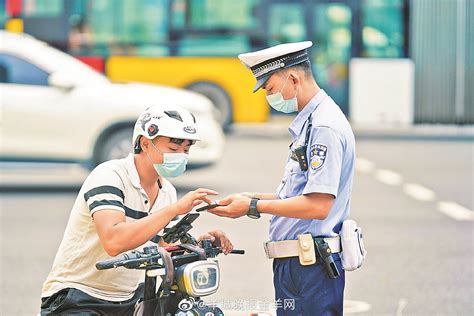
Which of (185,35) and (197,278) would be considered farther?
(185,35)

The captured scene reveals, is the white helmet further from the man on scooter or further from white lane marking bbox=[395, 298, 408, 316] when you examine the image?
white lane marking bbox=[395, 298, 408, 316]

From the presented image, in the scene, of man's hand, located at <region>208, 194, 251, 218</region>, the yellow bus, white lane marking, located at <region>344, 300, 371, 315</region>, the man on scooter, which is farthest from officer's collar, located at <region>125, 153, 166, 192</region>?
the yellow bus

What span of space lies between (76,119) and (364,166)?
17.3 feet

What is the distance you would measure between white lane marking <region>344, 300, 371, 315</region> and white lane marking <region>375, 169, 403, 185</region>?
Answer: 25.4ft

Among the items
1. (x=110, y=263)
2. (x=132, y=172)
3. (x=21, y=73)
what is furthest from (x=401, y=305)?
(x=21, y=73)

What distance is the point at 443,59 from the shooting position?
25.5 metres

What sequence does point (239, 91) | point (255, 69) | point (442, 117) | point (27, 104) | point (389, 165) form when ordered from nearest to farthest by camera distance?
point (255, 69) < point (27, 104) < point (389, 165) < point (239, 91) < point (442, 117)

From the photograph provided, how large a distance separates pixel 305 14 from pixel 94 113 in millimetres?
11706

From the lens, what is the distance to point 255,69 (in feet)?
17.0

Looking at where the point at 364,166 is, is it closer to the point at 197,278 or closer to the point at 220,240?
the point at 220,240

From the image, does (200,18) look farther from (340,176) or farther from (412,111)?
(340,176)

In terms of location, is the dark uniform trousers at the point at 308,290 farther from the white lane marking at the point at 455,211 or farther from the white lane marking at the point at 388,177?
the white lane marking at the point at 388,177

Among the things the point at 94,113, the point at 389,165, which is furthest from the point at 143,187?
the point at 389,165

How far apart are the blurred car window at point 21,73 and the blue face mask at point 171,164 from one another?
1033cm
